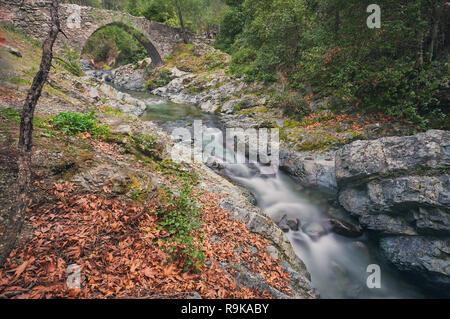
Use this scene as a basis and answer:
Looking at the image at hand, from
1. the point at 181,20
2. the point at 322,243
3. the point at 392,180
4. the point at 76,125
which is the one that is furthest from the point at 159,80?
the point at 392,180

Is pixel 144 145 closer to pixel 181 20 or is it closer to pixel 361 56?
pixel 361 56

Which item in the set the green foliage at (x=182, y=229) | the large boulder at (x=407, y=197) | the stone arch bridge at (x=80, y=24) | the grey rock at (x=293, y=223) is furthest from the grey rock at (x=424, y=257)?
the stone arch bridge at (x=80, y=24)

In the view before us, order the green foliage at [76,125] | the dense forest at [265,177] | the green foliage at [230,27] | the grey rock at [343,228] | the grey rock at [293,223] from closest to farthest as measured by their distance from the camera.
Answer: the dense forest at [265,177]
the green foliage at [76,125]
the grey rock at [343,228]
the grey rock at [293,223]
the green foliage at [230,27]

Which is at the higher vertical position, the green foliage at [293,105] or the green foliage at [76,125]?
the green foliage at [293,105]

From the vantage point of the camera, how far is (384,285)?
5.13m

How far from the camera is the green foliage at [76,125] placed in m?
4.83

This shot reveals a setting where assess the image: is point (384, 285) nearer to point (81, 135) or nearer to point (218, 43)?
point (81, 135)

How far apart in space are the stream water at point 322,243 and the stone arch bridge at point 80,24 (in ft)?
28.5

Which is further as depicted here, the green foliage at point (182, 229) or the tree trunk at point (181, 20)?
the tree trunk at point (181, 20)

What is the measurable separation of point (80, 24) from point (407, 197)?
27800 millimetres

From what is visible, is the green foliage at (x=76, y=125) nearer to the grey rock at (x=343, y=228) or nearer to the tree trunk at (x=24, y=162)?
the tree trunk at (x=24, y=162)

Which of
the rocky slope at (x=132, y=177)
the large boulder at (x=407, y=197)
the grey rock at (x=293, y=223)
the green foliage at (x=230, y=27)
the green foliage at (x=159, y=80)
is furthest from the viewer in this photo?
the green foliage at (x=159, y=80)
